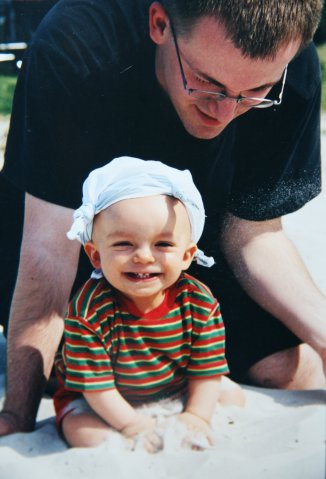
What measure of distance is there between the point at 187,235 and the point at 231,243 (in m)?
0.50

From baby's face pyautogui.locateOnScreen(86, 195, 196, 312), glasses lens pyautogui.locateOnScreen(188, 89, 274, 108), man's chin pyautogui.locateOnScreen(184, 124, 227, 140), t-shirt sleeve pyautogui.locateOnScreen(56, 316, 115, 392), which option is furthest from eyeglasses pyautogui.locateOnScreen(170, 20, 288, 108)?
t-shirt sleeve pyautogui.locateOnScreen(56, 316, 115, 392)

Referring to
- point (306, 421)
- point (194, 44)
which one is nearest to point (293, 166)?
point (194, 44)

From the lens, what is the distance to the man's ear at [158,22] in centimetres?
172

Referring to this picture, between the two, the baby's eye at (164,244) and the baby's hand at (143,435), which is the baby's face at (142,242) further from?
the baby's hand at (143,435)

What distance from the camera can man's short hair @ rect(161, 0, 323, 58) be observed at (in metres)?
1.57

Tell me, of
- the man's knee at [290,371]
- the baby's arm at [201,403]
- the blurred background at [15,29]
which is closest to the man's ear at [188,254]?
the baby's arm at [201,403]

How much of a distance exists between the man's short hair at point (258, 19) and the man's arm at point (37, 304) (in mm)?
504

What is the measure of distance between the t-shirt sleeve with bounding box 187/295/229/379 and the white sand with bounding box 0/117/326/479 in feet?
0.40

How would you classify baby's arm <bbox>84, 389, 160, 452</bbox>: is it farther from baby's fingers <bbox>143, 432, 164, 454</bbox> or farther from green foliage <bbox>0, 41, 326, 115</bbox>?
green foliage <bbox>0, 41, 326, 115</bbox>

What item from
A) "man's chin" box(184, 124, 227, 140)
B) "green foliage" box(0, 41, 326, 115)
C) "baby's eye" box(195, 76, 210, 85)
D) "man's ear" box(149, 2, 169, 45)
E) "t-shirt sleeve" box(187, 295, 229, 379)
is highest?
"man's ear" box(149, 2, 169, 45)

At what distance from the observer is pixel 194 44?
1.65 metres

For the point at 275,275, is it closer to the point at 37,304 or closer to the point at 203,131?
the point at 203,131

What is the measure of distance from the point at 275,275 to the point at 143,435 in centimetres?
61

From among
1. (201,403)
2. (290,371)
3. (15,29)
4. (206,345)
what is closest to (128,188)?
(206,345)
